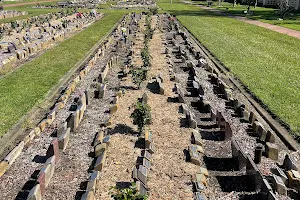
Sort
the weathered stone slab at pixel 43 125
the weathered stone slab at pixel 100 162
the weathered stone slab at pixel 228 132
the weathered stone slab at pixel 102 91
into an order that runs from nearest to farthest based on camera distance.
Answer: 1. the weathered stone slab at pixel 100 162
2. the weathered stone slab at pixel 228 132
3. the weathered stone slab at pixel 43 125
4. the weathered stone slab at pixel 102 91

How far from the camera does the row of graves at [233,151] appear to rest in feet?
28.1

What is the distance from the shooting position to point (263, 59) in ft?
73.6

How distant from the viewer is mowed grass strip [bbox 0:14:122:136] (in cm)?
1358

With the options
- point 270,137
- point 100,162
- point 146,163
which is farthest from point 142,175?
point 270,137

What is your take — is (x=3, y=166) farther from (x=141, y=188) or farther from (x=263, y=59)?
(x=263, y=59)

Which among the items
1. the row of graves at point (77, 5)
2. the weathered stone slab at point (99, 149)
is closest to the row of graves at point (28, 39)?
the weathered stone slab at point (99, 149)

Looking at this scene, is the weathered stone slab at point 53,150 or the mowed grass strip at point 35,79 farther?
the mowed grass strip at point 35,79

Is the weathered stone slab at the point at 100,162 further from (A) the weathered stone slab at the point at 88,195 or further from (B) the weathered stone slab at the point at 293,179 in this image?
(B) the weathered stone slab at the point at 293,179

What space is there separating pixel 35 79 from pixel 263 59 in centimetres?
1373

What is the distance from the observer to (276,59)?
73.8ft

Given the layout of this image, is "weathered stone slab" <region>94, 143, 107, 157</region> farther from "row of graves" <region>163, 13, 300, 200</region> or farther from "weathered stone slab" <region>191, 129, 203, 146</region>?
"weathered stone slab" <region>191, 129, 203, 146</region>

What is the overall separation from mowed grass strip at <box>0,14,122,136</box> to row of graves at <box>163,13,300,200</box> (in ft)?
19.9

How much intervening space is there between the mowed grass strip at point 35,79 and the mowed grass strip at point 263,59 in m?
9.25

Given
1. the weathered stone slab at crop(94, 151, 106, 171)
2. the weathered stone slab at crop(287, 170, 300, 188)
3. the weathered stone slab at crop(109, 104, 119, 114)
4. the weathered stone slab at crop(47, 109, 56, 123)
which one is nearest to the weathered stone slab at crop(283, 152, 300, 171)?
the weathered stone slab at crop(287, 170, 300, 188)
